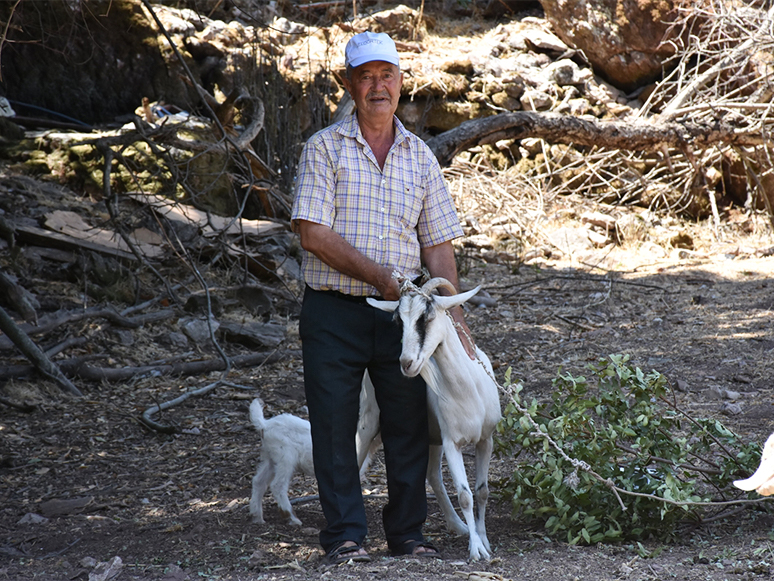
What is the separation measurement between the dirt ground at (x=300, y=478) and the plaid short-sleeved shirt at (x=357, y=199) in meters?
1.31

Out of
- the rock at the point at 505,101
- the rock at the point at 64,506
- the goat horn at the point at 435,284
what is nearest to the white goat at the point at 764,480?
the goat horn at the point at 435,284

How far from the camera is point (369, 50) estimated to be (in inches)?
132

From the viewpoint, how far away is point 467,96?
12633 mm

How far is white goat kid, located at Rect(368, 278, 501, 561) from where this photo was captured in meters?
3.18

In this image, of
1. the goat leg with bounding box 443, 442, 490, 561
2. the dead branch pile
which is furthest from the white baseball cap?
the dead branch pile

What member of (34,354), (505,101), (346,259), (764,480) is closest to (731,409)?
(764,480)

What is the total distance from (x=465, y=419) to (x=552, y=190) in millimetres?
8436

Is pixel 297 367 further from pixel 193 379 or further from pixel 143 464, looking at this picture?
pixel 143 464

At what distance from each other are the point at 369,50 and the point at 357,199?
0.65 m

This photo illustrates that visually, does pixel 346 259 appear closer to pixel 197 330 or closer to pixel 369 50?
pixel 369 50

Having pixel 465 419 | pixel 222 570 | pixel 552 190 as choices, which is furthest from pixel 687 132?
pixel 222 570

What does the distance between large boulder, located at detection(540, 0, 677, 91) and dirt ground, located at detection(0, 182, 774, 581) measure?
16.1 ft

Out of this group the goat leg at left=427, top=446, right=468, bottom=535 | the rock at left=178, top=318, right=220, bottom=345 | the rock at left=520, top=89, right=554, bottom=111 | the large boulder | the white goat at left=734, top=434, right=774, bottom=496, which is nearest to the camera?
the white goat at left=734, top=434, right=774, bottom=496

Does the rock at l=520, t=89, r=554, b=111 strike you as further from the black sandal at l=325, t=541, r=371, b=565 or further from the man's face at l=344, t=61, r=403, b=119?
the black sandal at l=325, t=541, r=371, b=565
